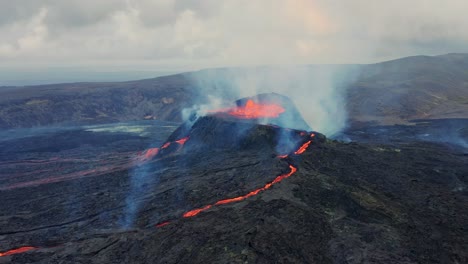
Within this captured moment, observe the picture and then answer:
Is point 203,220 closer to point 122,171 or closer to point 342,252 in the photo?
point 342,252

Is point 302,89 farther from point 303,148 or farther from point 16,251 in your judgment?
point 16,251

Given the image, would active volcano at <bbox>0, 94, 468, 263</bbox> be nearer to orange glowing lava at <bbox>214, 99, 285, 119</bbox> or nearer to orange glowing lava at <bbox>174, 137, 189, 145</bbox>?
orange glowing lava at <bbox>174, 137, 189, 145</bbox>

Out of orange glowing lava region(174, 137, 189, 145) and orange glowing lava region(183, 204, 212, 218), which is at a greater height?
orange glowing lava region(174, 137, 189, 145)

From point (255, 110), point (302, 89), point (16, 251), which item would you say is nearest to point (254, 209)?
point (16, 251)

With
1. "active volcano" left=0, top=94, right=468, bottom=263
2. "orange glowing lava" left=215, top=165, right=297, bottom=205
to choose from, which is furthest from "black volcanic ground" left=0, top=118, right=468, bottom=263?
"orange glowing lava" left=215, top=165, right=297, bottom=205

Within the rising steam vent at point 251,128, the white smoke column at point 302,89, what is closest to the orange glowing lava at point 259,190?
the rising steam vent at point 251,128

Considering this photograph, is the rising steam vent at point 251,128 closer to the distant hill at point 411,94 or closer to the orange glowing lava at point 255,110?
the orange glowing lava at point 255,110

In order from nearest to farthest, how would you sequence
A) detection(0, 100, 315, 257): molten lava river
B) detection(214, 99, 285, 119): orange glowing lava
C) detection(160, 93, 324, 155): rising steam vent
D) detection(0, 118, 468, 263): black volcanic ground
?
1. detection(0, 118, 468, 263): black volcanic ground
2. detection(0, 100, 315, 257): molten lava river
3. detection(160, 93, 324, 155): rising steam vent
4. detection(214, 99, 285, 119): orange glowing lava
